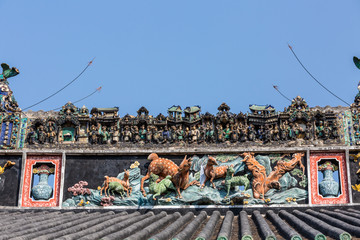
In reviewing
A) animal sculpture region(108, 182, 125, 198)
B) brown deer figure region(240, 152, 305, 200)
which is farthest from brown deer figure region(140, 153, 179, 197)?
brown deer figure region(240, 152, 305, 200)

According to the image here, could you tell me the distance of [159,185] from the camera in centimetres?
1656

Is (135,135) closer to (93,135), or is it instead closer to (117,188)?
(93,135)

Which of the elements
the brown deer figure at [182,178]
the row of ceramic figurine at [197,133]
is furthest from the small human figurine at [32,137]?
the brown deer figure at [182,178]

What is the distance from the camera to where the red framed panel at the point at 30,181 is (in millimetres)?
17266

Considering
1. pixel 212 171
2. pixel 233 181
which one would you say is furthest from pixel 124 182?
pixel 233 181

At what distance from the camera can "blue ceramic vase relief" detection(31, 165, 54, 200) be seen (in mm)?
17297

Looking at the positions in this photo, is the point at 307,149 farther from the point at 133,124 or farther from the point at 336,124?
the point at 133,124

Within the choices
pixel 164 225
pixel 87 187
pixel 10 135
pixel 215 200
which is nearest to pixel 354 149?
pixel 215 200

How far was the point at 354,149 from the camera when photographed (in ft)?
55.3

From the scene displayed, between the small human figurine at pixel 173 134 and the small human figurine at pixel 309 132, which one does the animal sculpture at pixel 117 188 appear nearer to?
A: the small human figurine at pixel 173 134

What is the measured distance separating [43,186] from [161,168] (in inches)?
160

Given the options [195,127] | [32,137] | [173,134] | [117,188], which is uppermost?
[195,127]

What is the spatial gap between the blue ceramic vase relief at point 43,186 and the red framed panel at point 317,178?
868 cm

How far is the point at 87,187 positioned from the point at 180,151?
3.34 meters
